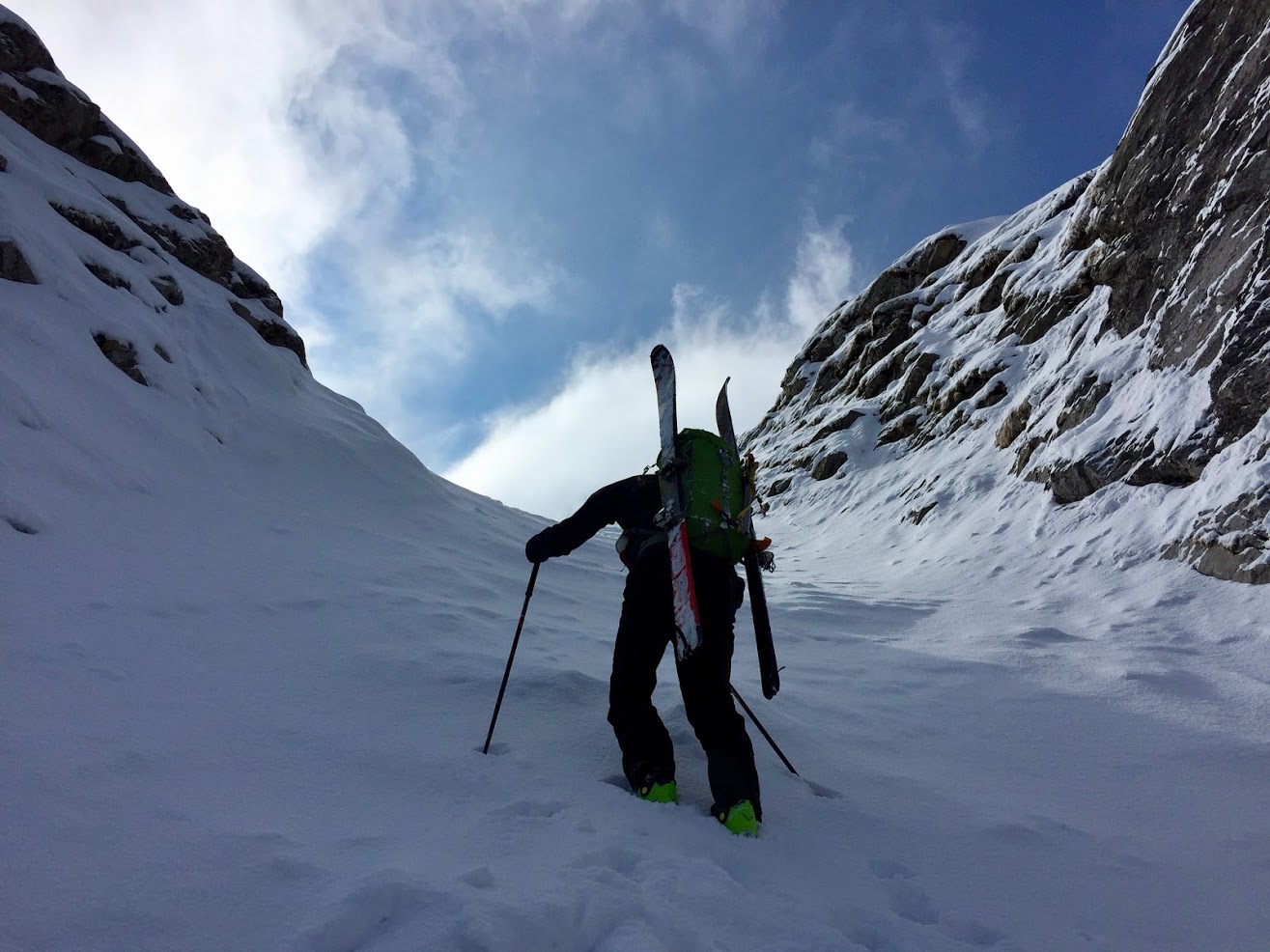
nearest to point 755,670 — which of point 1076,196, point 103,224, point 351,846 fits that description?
point 351,846

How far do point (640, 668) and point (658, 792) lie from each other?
0.71 m

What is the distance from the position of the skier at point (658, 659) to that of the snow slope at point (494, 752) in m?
0.19

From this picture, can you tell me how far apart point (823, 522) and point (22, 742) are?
22332mm

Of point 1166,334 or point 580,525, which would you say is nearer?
point 580,525

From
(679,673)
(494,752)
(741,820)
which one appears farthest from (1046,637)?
(494,752)

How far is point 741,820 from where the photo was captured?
3174 mm

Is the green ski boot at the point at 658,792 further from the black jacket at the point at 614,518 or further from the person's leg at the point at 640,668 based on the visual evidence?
the black jacket at the point at 614,518

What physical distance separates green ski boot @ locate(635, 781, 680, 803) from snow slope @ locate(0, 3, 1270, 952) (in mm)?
113

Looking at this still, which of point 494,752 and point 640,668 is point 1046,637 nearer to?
point 640,668

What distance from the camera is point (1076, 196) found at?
2467 cm

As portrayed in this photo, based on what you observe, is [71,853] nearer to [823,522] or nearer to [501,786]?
[501,786]

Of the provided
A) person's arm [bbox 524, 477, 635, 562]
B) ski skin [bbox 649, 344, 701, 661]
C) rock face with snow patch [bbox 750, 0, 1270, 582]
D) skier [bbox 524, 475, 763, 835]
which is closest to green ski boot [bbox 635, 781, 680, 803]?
skier [bbox 524, 475, 763, 835]

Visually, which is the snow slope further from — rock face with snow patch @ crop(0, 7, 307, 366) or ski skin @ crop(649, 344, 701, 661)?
rock face with snow patch @ crop(0, 7, 307, 366)

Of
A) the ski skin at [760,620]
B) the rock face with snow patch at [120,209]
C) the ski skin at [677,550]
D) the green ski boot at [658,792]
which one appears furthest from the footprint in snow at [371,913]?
the rock face with snow patch at [120,209]
